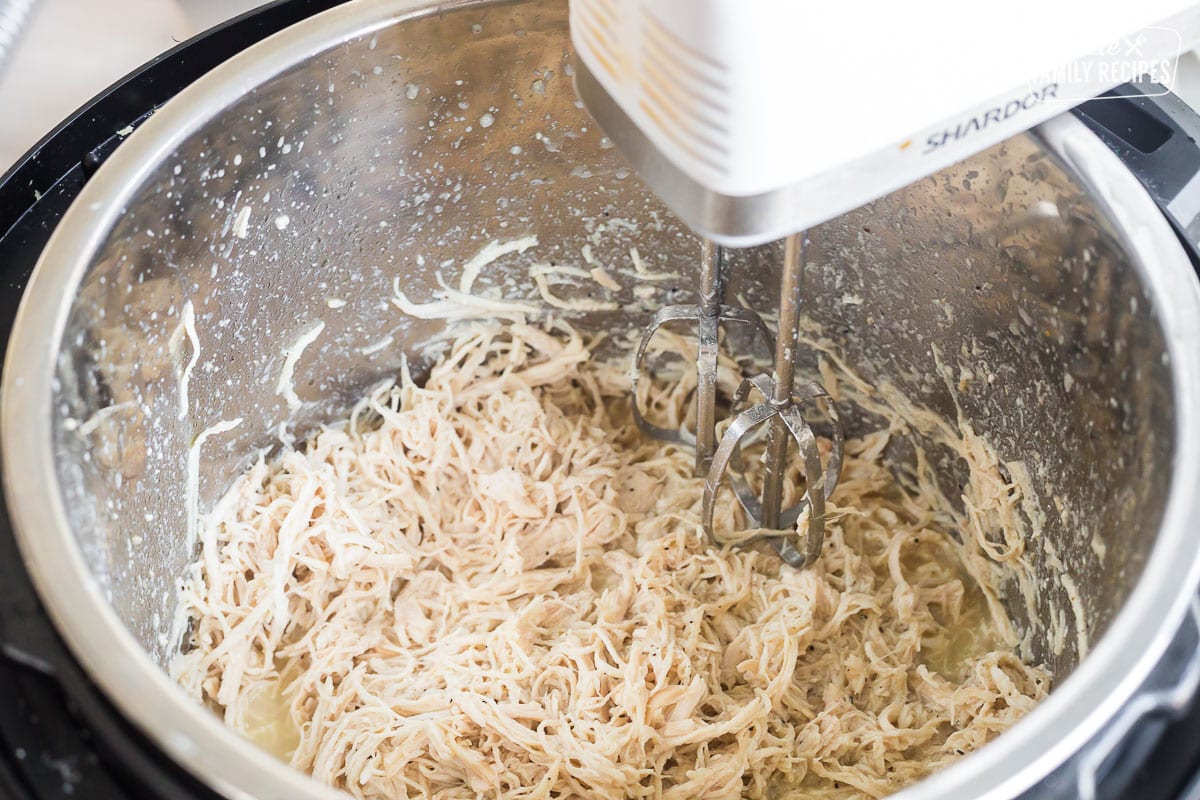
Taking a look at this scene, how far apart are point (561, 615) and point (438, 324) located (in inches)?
21.2

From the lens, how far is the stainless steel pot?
3.12 ft

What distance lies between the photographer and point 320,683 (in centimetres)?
147

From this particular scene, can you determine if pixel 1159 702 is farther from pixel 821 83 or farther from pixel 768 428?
pixel 768 428

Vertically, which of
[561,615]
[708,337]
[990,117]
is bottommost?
[561,615]

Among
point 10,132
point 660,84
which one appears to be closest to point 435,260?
point 10,132

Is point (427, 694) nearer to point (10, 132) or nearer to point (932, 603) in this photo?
point (932, 603)

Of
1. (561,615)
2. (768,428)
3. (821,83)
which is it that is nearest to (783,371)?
(768,428)

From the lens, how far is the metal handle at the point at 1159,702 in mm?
904

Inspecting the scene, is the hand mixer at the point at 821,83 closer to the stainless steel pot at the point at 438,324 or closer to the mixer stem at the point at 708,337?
the stainless steel pot at the point at 438,324

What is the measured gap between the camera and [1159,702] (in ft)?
3.04

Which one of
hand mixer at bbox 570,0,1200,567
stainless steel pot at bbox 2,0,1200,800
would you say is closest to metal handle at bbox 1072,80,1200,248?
stainless steel pot at bbox 2,0,1200,800

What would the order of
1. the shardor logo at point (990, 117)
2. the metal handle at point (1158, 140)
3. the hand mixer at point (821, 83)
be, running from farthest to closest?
1. the metal handle at point (1158, 140)
2. the shardor logo at point (990, 117)
3. the hand mixer at point (821, 83)

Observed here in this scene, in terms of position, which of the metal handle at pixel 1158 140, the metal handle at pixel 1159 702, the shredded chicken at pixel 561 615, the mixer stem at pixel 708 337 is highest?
the metal handle at pixel 1158 140

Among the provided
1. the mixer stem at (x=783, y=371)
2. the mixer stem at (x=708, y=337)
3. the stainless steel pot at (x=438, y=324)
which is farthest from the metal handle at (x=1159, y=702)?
the mixer stem at (x=708, y=337)
